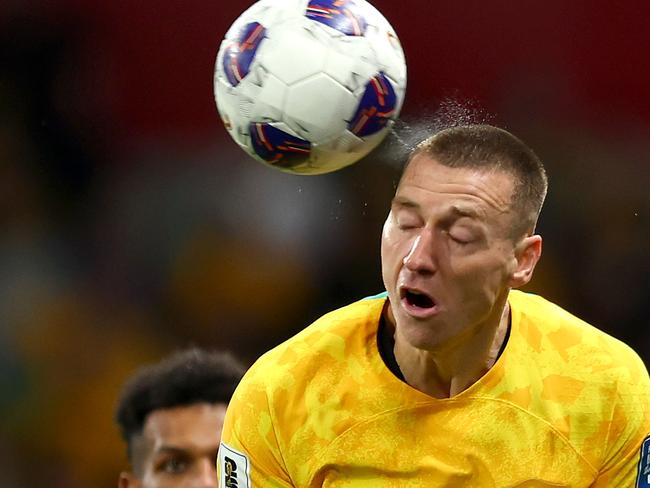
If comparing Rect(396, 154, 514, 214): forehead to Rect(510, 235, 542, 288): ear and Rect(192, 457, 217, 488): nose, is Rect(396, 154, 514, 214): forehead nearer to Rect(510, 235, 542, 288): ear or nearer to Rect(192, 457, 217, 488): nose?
Rect(510, 235, 542, 288): ear

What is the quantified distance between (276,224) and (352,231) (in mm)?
396

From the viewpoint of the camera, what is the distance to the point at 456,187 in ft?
10.0

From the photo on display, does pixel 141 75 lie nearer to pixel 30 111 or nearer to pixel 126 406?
pixel 30 111

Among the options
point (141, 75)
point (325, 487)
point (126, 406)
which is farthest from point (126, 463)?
point (325, 487)

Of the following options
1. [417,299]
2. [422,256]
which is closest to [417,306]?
[417,299]

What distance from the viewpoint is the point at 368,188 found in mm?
6184

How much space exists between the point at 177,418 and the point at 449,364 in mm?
1637

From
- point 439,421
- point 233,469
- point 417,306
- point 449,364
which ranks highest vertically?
point 417,306

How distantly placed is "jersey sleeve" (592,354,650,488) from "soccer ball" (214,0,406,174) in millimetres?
979

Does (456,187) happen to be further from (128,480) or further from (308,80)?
(128,480)

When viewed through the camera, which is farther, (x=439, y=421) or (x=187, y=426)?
(x=187, y=426)

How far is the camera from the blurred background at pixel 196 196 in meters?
6.07

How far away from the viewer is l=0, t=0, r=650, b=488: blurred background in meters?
6.07

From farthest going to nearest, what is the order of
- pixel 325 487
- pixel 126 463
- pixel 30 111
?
1. pixel 30 111
2. pixel 126 463
3. pixel 325 487
